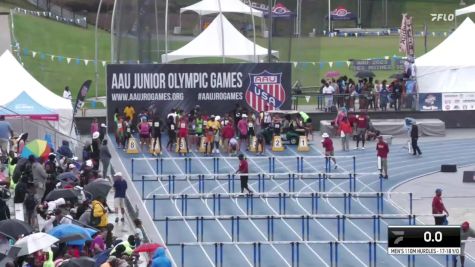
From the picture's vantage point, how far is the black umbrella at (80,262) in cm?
2306

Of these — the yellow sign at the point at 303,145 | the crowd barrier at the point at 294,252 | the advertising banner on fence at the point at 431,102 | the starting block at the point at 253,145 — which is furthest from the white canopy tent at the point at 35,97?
the advertising banner on fence at the point at 431,102

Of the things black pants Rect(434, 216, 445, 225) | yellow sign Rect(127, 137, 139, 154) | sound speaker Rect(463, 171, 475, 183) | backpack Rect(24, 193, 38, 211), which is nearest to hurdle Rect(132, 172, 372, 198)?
sound speaker Rect(463, 171, 475, 183)

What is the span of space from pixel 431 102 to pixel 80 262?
30.7 metres

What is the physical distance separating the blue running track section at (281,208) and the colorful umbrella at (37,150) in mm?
2467

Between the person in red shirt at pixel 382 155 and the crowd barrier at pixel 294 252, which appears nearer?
the crowd barrier at pixel 294 252

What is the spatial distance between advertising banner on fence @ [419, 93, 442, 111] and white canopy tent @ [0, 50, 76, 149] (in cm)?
1402

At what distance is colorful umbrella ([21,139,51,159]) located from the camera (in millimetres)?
35844

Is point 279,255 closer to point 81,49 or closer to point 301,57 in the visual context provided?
point 301,57

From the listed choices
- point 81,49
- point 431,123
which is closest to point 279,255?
point 431,123

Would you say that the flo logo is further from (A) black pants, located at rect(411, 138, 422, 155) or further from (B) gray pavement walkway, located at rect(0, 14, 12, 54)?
(A) black pants, located at rect(411, 138, 422, 155)

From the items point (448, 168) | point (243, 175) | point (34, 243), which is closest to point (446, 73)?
point (448, 168)

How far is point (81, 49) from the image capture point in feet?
255

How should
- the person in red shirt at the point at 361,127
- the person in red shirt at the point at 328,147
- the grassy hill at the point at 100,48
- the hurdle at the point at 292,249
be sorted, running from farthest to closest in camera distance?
the grassy hill at the point at 100,48 < the person in red shirt at the point at 361,127 < the person in red shirt at the point at 328,147 < the hurdle at the point at 292,249

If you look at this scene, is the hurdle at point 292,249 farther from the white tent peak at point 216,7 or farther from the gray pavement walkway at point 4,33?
the gray pavement walkway at point 4,33
